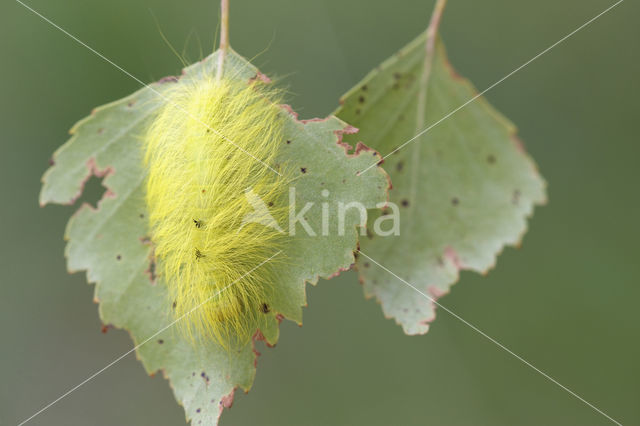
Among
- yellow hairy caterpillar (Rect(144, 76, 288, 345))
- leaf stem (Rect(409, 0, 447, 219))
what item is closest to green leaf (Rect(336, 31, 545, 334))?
leaf stem (Rect(409, 0, 447, 219))

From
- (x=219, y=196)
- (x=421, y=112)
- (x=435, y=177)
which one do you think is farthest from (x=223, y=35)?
(x=435, y=177)

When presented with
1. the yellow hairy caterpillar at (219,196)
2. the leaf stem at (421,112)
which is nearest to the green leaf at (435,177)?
the leaf stem at (421,112)

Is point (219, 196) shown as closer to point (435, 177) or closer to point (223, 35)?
point (223, 35)

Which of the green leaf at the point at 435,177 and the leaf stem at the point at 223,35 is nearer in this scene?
the leaf stem at the point at 223,35

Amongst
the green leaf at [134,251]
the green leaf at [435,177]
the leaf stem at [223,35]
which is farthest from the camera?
the green leaf at [435,177]

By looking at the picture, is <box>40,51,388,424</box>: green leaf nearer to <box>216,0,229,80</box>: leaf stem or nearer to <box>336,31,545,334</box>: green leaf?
<box>216,0,229,80</box>: leaf stem

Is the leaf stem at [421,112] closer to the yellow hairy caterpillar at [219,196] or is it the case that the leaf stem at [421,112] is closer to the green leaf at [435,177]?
the green leaf at [435,177]

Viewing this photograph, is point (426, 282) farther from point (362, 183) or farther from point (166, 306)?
point (166, 306)
